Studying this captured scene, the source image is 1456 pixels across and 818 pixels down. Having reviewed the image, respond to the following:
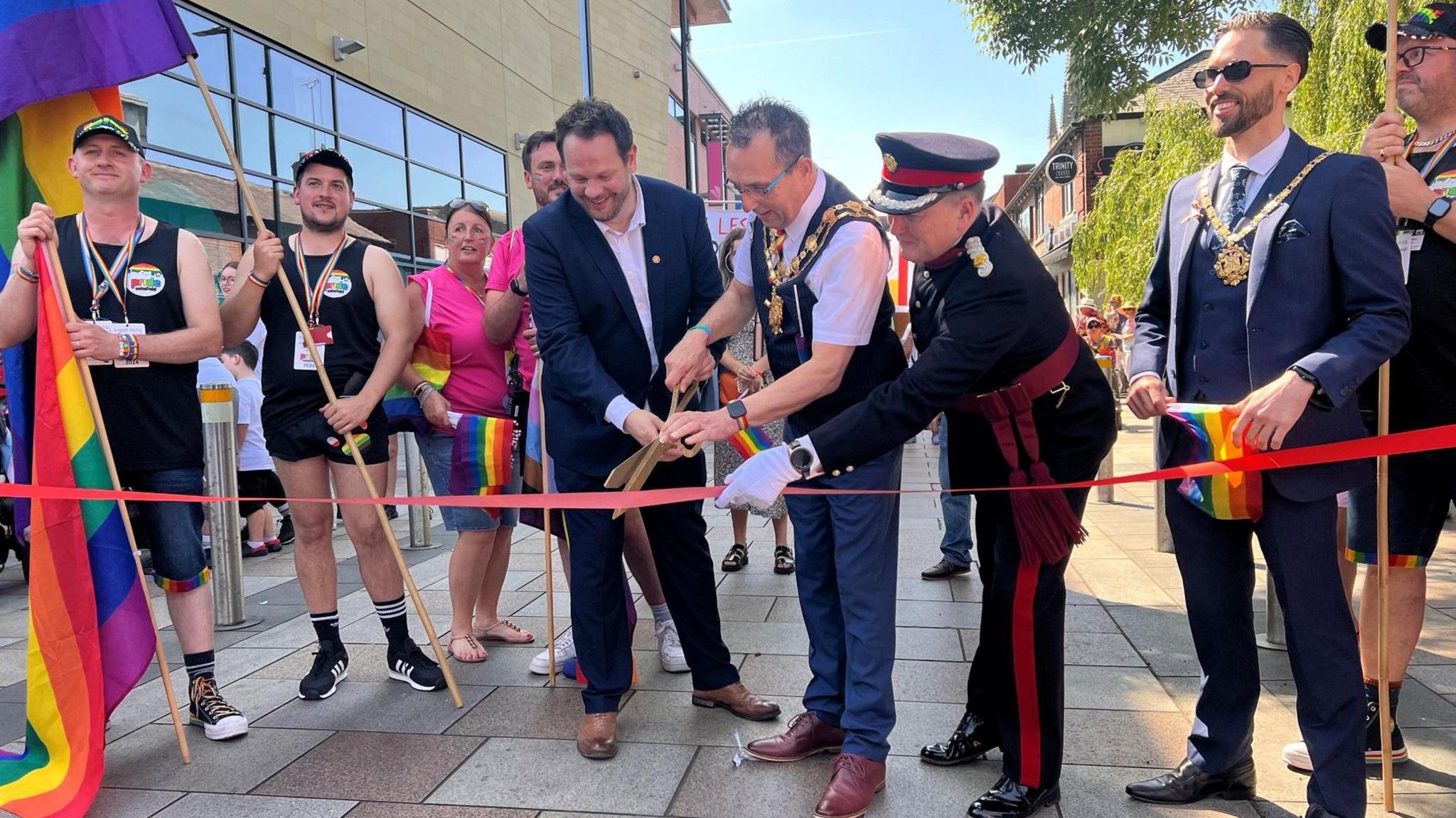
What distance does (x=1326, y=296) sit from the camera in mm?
2344

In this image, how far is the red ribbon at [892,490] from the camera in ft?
7.71

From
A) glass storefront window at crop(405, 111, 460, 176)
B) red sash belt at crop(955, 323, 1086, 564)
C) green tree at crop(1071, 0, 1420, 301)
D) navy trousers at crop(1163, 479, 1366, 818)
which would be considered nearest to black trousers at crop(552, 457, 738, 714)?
red sash belt at crop(955, 323, 1086, 564)

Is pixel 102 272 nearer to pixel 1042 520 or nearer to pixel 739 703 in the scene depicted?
pixel 739 703

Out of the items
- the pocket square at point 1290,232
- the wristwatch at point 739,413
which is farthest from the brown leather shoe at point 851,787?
the pocket square at point 1290,232

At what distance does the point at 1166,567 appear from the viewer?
18.0 ft

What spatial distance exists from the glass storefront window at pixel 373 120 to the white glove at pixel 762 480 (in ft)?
42.2

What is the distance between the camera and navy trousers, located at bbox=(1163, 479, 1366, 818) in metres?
2.36

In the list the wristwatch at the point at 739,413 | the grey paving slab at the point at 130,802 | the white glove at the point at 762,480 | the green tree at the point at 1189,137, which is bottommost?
the grey paving slab at the point at 130,802

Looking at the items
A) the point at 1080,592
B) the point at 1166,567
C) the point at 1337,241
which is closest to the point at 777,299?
the point at 1337,241

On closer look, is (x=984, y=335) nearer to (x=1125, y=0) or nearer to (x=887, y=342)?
(x=887, y=342)

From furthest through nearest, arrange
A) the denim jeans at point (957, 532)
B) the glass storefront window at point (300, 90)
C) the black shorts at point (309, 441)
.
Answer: the glass storefront window at point (300, 90), the denim jeans at point (957, 532), the black shorts at point (309, 441)

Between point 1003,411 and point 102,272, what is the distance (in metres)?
2.90

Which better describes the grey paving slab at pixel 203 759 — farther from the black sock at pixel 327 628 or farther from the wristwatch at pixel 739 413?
the wristwatch at pixel 739 413

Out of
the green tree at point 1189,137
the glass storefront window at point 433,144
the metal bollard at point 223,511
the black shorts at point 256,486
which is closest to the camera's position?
the metal bollard at point 223,511
